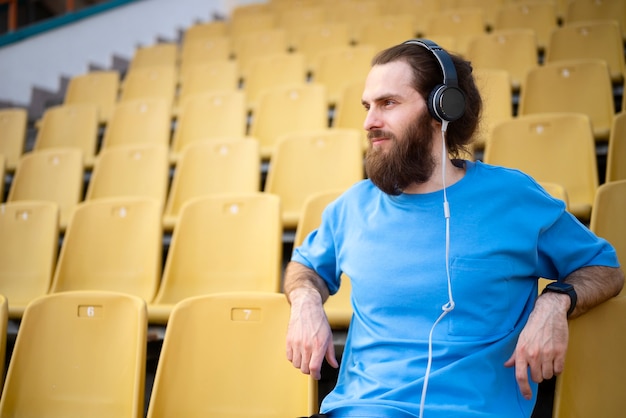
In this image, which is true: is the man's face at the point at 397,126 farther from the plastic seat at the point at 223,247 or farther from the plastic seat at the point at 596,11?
the plastic seat at the point at 596,11

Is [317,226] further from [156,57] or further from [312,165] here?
[156,57]

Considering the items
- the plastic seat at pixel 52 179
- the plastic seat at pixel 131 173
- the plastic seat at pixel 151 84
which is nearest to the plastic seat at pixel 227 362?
the plastic seat at pixel 131 173

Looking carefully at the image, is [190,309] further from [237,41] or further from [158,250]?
[237,41]

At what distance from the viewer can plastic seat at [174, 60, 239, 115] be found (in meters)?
3.49

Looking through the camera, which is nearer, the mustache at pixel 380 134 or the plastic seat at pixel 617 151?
the mustache at pixel 380 134

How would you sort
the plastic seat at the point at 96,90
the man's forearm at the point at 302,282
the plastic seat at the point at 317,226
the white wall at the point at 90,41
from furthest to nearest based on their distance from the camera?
the white wall at the point at 90,41 → the plastic seat at the point at 96,90 → the plastic seat at the point at 317,226 → the man's forearm at the point at 302,282

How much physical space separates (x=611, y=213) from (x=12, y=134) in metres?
2.92

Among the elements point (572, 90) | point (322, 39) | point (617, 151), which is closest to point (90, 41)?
point (322, 39)

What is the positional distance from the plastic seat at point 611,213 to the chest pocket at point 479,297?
47cm

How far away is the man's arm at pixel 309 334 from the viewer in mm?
1020

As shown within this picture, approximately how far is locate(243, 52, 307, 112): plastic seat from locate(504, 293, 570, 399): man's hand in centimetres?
249

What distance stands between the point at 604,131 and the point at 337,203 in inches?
53.6

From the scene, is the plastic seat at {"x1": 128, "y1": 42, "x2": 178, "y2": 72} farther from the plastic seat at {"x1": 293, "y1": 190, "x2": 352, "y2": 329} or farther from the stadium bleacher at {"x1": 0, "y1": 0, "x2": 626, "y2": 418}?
the plastic seat at {"x1": 293, "y1": 190, "x2": 352, "y2": 329}

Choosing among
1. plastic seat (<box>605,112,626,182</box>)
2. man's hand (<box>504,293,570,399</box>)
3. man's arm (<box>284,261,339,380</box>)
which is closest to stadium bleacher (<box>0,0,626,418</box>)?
plastic seat (<box>605,112,626,182</box>)
